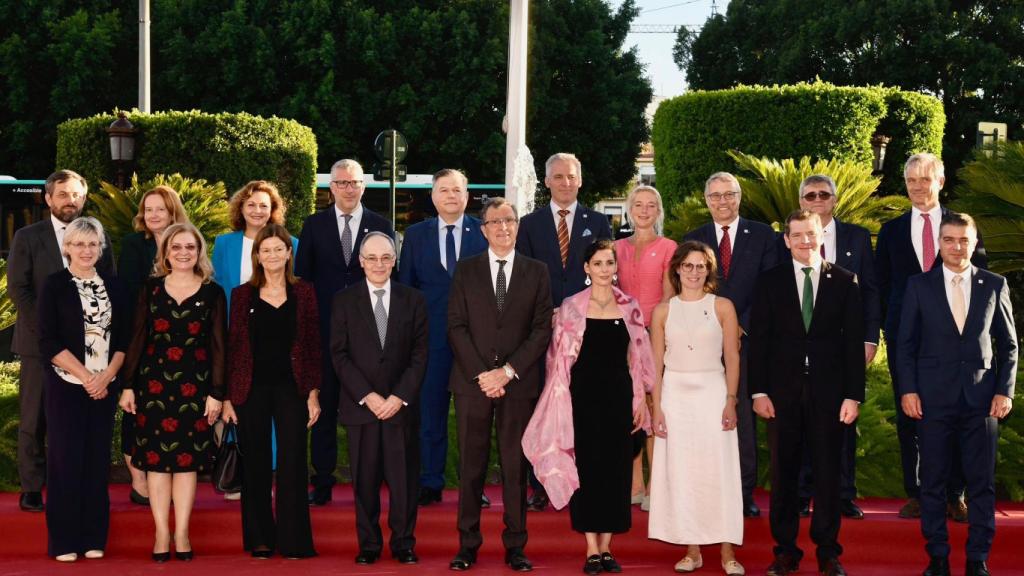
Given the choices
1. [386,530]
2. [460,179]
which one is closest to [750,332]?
[460,179]

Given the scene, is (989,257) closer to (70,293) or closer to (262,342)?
(262,342)

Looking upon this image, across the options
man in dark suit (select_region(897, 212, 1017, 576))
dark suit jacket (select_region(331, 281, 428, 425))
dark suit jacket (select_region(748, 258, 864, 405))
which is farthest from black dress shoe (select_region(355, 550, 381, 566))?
man in dark suit (select_region(897, 212, 1017, 576))

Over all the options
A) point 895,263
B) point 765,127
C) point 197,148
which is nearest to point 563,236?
point 895,263

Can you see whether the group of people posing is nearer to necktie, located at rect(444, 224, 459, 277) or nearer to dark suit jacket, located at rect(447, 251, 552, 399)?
dark suit jacket, located at rect(447, 251, 552, 399)

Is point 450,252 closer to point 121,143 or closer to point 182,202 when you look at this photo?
point 182,202

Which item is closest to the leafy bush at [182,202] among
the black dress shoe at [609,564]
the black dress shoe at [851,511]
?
the black dress shoe at [609,564]

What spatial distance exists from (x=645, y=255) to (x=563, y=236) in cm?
61

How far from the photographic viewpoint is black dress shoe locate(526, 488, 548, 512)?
666 cm

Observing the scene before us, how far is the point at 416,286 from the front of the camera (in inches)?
266

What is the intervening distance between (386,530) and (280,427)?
3.05 ft

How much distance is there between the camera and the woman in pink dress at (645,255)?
20.7 feet

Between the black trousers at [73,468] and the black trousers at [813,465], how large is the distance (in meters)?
3.57

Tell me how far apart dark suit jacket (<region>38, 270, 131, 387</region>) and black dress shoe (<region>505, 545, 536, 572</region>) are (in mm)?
2325

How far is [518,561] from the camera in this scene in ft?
19.4
